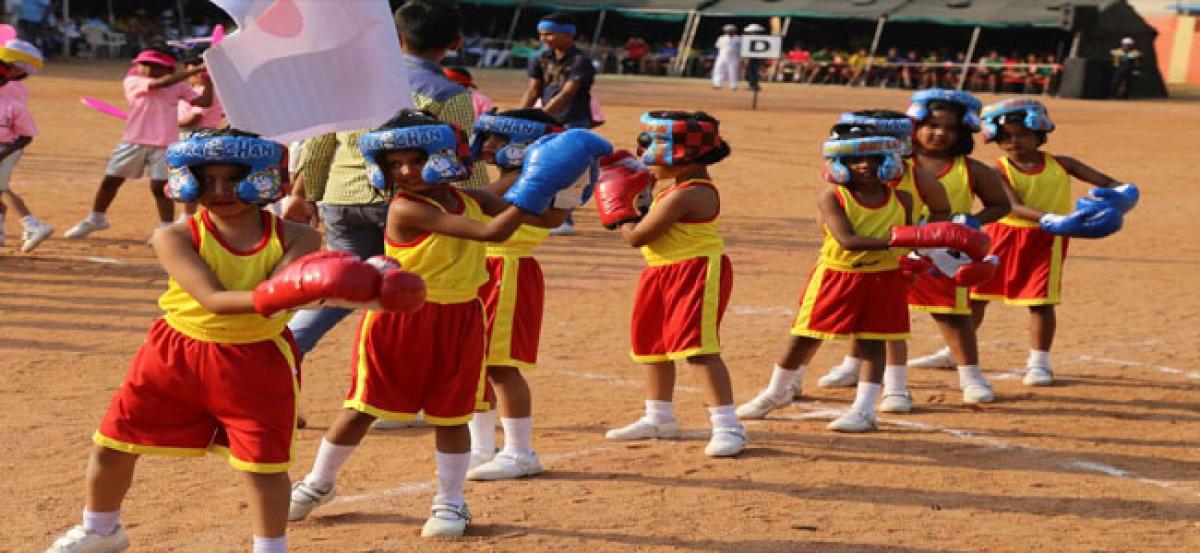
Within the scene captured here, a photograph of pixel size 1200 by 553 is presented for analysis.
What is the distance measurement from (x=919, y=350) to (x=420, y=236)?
5222 millimetres

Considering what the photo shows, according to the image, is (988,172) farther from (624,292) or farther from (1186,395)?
(624,292)

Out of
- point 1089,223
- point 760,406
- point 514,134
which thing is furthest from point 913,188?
point 514,134

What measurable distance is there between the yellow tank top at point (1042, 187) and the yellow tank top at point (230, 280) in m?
5.55

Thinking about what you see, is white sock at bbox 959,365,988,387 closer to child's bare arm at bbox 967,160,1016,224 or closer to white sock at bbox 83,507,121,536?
child's bare arm at bbox 967,160,1016,224

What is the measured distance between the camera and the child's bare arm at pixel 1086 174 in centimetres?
925

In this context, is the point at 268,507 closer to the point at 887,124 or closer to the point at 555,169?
the point at 555,169

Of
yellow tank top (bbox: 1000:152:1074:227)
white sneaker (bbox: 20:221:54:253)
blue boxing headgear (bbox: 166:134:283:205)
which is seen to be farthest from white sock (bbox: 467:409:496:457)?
white sneaker (bbox: 20:221:54:253)

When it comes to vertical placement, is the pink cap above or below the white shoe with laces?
above

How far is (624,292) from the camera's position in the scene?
12203mm

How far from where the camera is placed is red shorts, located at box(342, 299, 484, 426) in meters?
6.04

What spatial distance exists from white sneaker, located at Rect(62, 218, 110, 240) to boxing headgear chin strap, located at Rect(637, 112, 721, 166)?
25.2ft

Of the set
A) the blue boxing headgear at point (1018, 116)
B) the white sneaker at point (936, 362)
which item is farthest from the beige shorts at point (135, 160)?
the blue boxing headgear at point (1018, 116)

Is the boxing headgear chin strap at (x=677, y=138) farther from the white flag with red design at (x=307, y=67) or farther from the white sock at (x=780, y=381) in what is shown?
the white flag with red design at (x=307, y=67)

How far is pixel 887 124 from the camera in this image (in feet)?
25.3
